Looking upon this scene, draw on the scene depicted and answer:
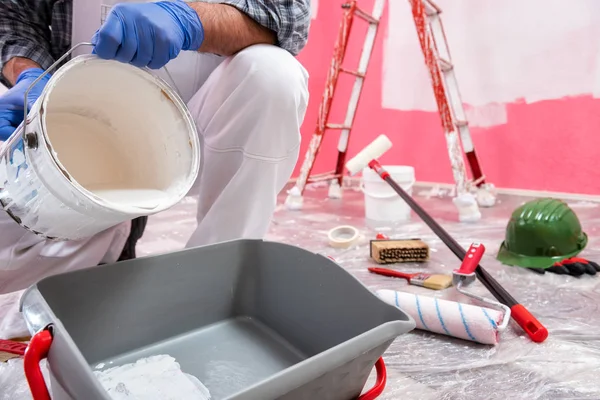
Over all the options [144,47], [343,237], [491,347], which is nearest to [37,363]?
[144,47]

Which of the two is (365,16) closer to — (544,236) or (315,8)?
(315,8)

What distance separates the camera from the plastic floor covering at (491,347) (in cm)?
59

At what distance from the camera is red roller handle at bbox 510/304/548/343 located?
70 cm

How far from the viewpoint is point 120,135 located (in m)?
0.68

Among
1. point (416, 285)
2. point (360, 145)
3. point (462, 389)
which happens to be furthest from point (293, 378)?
point (360, 145)

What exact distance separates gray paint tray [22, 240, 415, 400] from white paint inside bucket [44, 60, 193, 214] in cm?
11

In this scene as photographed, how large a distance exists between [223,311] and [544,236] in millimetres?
762

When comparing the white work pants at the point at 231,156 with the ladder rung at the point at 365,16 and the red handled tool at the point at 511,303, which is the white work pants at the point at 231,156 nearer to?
the red handled tool at the point at 511,303

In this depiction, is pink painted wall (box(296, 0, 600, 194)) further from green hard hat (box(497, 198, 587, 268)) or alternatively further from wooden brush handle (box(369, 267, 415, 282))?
wooden brush handle (box(369, 267, 415, 282))

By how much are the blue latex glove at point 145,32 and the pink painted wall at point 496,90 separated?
1.63 meters

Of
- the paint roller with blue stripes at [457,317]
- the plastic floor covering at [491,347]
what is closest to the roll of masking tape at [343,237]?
the plastic floor covering at [491,347]

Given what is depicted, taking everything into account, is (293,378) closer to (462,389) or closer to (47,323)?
(47,323)

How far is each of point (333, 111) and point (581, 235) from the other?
4.85ft

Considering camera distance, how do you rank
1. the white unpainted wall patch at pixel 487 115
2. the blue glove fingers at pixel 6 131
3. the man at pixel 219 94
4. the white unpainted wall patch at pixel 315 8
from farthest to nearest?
1. the white unpainted wall patch at pixel 315 8
2. the white unpainted wall patch at pixel 487 115
3. the man at pixel 219 94
4. the blue glove fingers at pixel 6 131
